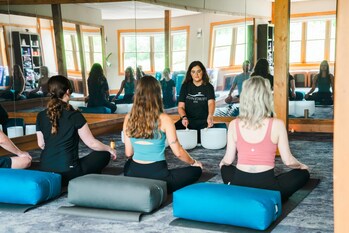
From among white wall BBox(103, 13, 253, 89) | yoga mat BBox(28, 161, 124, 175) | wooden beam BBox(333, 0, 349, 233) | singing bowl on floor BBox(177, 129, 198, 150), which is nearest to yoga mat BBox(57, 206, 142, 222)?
yoga mat BBox(28, 161, 124, 175)

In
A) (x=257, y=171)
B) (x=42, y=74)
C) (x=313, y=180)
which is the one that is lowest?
(x=313, y=180)

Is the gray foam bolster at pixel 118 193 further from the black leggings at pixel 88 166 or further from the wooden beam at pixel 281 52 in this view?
the wooden beam at pixel 281 52

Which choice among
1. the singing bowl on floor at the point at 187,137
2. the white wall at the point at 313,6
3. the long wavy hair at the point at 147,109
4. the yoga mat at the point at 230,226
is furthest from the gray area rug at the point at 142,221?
the white wall at the point at 313,6

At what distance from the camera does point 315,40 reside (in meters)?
7.01

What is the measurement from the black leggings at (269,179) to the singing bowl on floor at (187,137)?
2074 mm

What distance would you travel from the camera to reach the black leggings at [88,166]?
13.5 ft

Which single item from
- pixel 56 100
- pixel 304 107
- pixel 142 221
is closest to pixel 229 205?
pixel 142 221

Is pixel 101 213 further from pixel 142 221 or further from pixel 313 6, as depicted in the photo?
pixel 313 6

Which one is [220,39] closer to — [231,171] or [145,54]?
[145,54]

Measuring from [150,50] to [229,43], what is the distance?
1.14m

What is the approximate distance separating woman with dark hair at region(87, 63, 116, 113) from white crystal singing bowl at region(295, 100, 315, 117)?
2688 mm

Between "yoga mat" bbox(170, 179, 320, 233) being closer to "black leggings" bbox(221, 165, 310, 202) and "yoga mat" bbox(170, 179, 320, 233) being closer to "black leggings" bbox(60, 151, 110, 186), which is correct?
"black leggings" bbox(221, 165, 310, 202)

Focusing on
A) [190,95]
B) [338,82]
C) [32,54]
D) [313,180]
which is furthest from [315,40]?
[338,82]

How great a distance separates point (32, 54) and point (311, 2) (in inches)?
144
